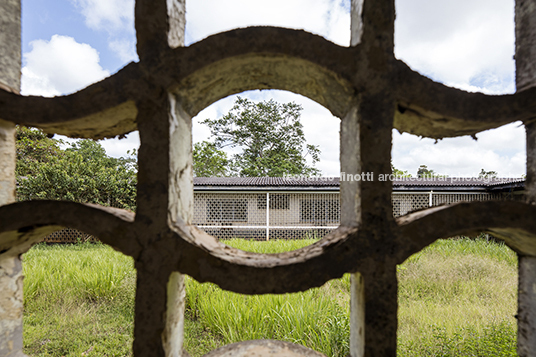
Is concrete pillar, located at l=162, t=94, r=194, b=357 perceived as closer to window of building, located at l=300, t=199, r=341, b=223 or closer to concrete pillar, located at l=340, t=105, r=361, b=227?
concrete pillar, located at l=340, t=105, r=361, b=227

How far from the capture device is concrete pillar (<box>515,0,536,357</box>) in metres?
0.99

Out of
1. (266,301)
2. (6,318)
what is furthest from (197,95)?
(266,301)

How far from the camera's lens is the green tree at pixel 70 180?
7.55 metres

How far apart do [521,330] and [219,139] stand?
19135mm

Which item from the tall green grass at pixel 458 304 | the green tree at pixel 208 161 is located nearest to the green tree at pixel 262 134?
the green tree at pixel 208 161

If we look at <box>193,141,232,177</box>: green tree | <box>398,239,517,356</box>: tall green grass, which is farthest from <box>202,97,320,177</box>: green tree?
<box>398,239,517,356</box>: tall green grass

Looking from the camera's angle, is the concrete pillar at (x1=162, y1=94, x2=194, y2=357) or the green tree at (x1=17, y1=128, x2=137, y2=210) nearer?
the concrete pillar at (x1=162, y1=94, x2=194, y2=357)

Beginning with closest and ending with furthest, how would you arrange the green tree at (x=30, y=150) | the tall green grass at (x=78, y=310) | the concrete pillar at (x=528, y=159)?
the concrete pillar at (x=528, y=159) → the tall green grass at (x=78, y=310) → the green tree at (x=30, y=150)

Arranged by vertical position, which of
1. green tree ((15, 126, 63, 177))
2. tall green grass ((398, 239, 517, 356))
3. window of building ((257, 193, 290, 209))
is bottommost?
tall green grass ((398, 239, 517, 356))

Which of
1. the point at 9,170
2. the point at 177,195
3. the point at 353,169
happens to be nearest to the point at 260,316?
the point at 177,195

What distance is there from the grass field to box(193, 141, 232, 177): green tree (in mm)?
13697

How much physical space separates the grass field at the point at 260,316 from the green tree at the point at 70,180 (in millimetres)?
5234

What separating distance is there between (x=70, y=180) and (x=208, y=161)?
33.7 feet

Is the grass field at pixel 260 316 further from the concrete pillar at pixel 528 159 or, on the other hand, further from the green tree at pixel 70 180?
the green tree at pixel 70 180
